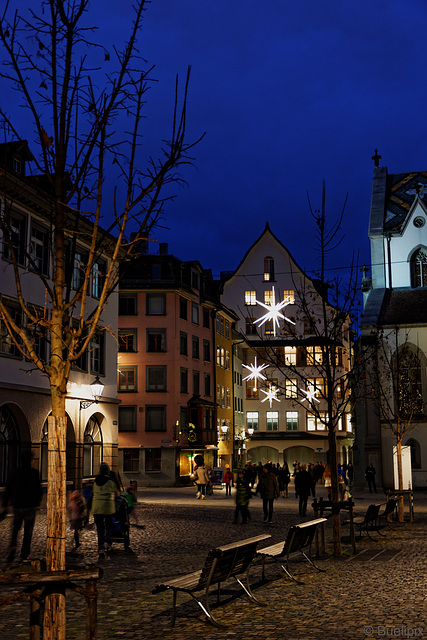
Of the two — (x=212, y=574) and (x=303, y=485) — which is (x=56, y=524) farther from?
(x=303, y=485)

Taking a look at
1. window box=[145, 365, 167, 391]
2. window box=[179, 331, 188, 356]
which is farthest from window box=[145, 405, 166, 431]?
window box=[179, 331, 188, 356]

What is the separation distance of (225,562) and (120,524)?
22.2ft

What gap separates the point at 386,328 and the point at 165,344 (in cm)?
1549

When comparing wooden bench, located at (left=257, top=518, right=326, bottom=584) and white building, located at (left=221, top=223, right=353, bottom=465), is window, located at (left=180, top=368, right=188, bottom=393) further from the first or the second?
wooden bench, located at (left=257, top=518, right=326, bottom=584)

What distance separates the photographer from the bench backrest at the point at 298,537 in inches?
481

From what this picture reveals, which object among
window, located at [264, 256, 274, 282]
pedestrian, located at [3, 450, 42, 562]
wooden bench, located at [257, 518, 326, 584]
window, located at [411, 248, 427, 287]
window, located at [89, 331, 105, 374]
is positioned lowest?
wooden bench, located at [257, 518, 326, 584]

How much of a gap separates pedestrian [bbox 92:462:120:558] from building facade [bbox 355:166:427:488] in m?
25.5

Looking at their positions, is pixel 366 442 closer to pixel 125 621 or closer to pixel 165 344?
pixel 165 344

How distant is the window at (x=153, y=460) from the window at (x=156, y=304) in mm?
9209

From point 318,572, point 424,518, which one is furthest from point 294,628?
point 424,518

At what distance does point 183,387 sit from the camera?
55.4 meters

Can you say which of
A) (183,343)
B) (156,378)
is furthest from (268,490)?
(183,343)

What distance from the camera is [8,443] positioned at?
28.3m

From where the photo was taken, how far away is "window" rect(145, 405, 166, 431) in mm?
53375
